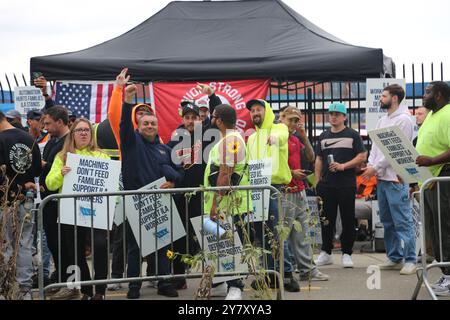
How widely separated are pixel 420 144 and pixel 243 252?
8.79 feet

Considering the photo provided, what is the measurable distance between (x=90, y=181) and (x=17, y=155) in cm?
82

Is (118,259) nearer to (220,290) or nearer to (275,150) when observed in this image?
(220,290)

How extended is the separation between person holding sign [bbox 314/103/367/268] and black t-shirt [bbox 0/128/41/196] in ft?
12.2

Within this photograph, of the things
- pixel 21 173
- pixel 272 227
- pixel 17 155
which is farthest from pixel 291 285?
pixel 17 155

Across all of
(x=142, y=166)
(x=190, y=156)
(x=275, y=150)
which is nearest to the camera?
(x=142, y=166)

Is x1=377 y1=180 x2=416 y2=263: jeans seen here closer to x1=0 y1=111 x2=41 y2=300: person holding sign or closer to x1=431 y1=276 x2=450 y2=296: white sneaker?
x1=431 y1=276 x2=450 y2=296: white sneaker

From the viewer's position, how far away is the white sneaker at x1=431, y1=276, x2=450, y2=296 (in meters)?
7.82

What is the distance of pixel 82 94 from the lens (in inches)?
504

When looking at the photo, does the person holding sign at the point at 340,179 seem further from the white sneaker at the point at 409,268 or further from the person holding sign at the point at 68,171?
the person holding sign at the point at 68,171

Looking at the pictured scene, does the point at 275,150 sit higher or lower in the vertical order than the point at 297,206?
higher

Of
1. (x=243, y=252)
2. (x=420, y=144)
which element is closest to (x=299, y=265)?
(x=420, y=144)

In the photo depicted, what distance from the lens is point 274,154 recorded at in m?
8.41

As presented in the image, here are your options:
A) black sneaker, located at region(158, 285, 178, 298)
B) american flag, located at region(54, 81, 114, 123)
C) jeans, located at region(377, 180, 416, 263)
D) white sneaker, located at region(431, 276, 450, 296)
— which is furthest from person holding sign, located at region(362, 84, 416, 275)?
american flag, located at region(54, 81, 114, 123)
